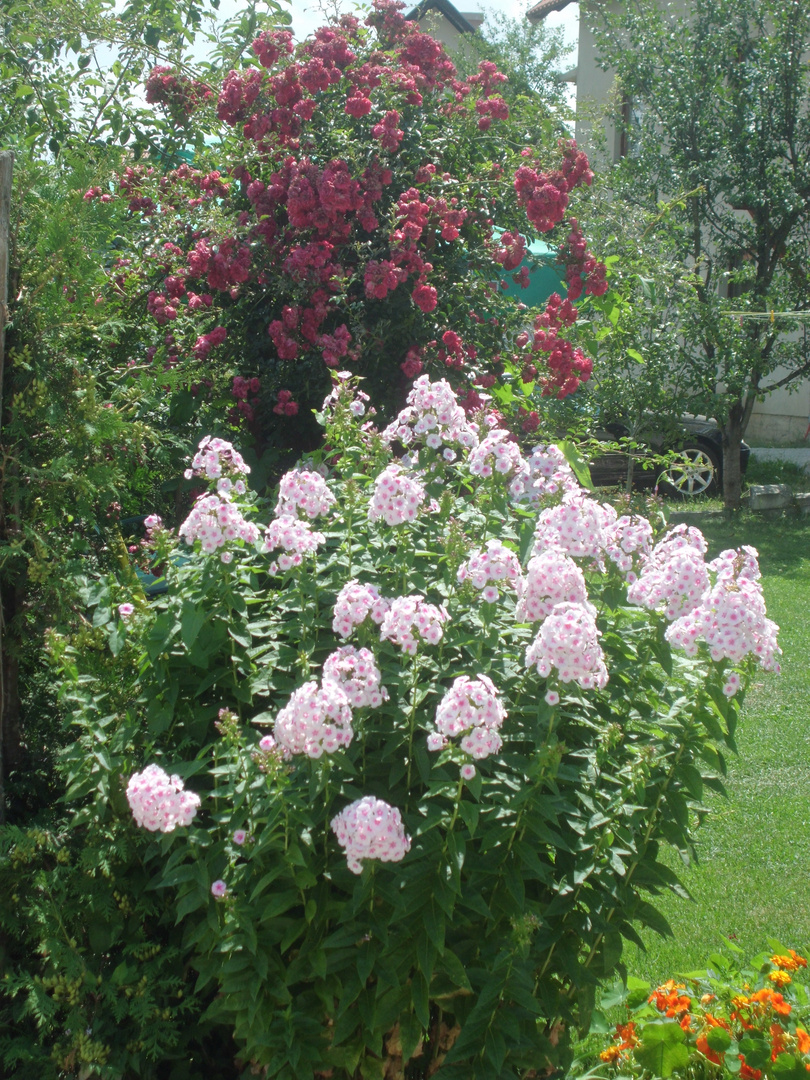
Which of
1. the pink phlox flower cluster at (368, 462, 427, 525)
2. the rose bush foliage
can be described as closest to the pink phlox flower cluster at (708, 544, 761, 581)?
the pink phlox flower cluster at (368, 462, 427, 525)

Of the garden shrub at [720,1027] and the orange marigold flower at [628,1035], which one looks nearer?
the garden shrub at [720,1027]

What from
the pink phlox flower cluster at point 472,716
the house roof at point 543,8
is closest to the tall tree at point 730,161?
the pink phlox flower cluster at point 472,716

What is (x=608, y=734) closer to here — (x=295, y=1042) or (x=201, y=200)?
(x=295, y=1042)

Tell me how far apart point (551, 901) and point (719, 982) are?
756 millimetres

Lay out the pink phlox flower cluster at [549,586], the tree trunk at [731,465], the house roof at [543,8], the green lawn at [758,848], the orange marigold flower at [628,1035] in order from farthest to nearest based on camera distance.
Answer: the house roof at [543,8] < the tree trunk at [731,465] < the green lawn at [758,848] < the orange marigold flower at [628,1035] < the pink phlox flower cluster at [549,586]

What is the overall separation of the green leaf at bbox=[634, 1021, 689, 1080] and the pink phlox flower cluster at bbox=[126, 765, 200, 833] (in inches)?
50.9

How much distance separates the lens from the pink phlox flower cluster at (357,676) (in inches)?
82.1

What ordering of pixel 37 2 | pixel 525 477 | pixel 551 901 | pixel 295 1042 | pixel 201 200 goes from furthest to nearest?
pixel 37 2
pixel 201 200
pixel 525 477
pixel 551 901
pixel 295 1042

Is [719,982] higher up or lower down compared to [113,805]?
lower down

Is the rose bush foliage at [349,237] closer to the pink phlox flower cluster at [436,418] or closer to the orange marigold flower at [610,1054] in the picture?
the pink phlox flower cluster at [436,418]

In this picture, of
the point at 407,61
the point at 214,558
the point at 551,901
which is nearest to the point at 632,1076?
the point at 551,901

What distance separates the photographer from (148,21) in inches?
219

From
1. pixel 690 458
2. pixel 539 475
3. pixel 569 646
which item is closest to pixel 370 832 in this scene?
pixel 569 646

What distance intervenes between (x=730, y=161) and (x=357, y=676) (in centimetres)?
962
